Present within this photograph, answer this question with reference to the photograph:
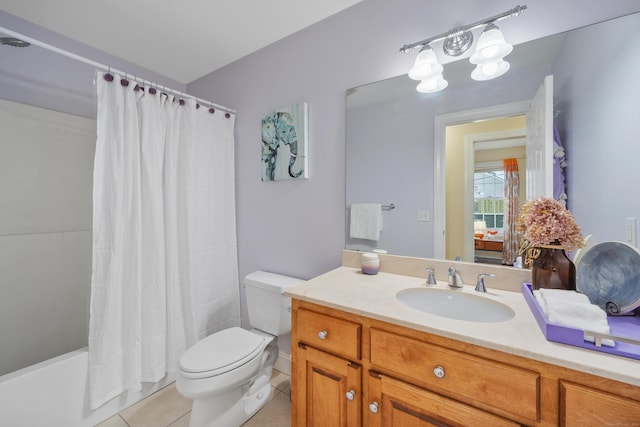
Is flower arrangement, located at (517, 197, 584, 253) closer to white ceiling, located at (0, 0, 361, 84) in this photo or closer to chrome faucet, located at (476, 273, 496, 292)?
chrome faucet, located at (476, 273, 496, 292)

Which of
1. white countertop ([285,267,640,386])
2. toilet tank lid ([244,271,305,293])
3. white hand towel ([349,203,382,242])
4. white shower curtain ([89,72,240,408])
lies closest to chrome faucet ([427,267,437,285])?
white countertop ([285,267,640,386])

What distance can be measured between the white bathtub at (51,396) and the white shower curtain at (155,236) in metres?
0.08

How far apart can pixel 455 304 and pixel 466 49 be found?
1.18 metres

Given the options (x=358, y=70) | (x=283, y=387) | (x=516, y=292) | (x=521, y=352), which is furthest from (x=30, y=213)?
(x=516, y=292)

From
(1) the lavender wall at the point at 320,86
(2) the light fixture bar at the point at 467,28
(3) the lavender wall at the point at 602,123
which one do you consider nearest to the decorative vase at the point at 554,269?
(3) the lavender wall at the point at 602,123

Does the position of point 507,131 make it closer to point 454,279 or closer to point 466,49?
point 466,49

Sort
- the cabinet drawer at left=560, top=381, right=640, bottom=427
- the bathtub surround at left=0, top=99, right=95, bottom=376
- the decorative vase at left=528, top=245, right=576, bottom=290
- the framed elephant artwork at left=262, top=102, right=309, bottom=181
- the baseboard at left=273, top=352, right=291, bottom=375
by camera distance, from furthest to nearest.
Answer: the baseboard at left=273, top=352, right=291, bottom=375, the framed elephant artwork at left=262, top=102, right=309, bottom=181, the bathtub surround at left=0, top=99, right=95, bottom=376, the decorative vase at left=528, top=245, right=576, bottom=290, the cabinet drawer at left=560, top=381, right=640, bottom=427

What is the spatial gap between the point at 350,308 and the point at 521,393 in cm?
52

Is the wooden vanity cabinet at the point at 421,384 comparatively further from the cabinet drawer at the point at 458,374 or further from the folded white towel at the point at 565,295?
the folded white towel at the point at 565,295

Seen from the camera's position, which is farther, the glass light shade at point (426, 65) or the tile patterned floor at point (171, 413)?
the tile patterned floor at point (171, 413)

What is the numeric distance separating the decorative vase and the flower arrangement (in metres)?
0.03

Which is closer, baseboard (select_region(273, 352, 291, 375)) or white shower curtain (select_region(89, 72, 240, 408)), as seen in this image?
white shower curtain (select_region(89, 72, 240, 408))

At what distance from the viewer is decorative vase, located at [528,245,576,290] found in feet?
3.16

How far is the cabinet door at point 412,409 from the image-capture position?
77cm
